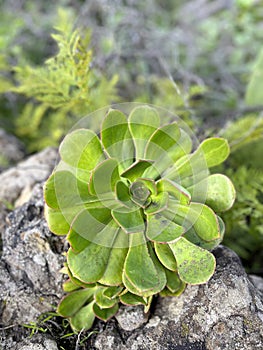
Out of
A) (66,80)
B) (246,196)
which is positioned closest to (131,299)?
(246,196)

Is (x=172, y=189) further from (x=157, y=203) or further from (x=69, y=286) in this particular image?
(x=69, y=286)

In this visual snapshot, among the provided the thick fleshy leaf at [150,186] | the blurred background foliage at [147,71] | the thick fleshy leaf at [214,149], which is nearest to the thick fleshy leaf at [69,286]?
the thick fleshy leaf at [150,186]

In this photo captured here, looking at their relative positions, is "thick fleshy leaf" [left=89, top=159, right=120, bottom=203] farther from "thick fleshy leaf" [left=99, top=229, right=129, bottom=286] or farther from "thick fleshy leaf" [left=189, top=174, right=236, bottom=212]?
"thick fleshy leaf" [left=189, top=174, right=236, bottom=212]

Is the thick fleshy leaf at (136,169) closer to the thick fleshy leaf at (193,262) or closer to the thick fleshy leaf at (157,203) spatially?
the thick fleshy leaf at (157,203)

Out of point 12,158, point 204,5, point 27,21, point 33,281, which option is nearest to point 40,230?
point 33,281

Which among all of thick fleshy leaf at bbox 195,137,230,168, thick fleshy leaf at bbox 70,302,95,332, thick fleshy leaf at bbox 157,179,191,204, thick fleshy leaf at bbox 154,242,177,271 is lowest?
thick fleshy leaf at bbox 70,302,95,332

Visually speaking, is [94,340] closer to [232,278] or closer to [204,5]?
[232,278]

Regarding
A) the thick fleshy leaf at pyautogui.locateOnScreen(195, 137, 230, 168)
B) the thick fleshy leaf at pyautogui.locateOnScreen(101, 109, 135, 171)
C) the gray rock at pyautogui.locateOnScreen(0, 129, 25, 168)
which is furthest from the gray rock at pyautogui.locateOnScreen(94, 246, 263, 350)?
the gray rock at pyautogui.locateOnScreen(0, 129, 25, 168)
